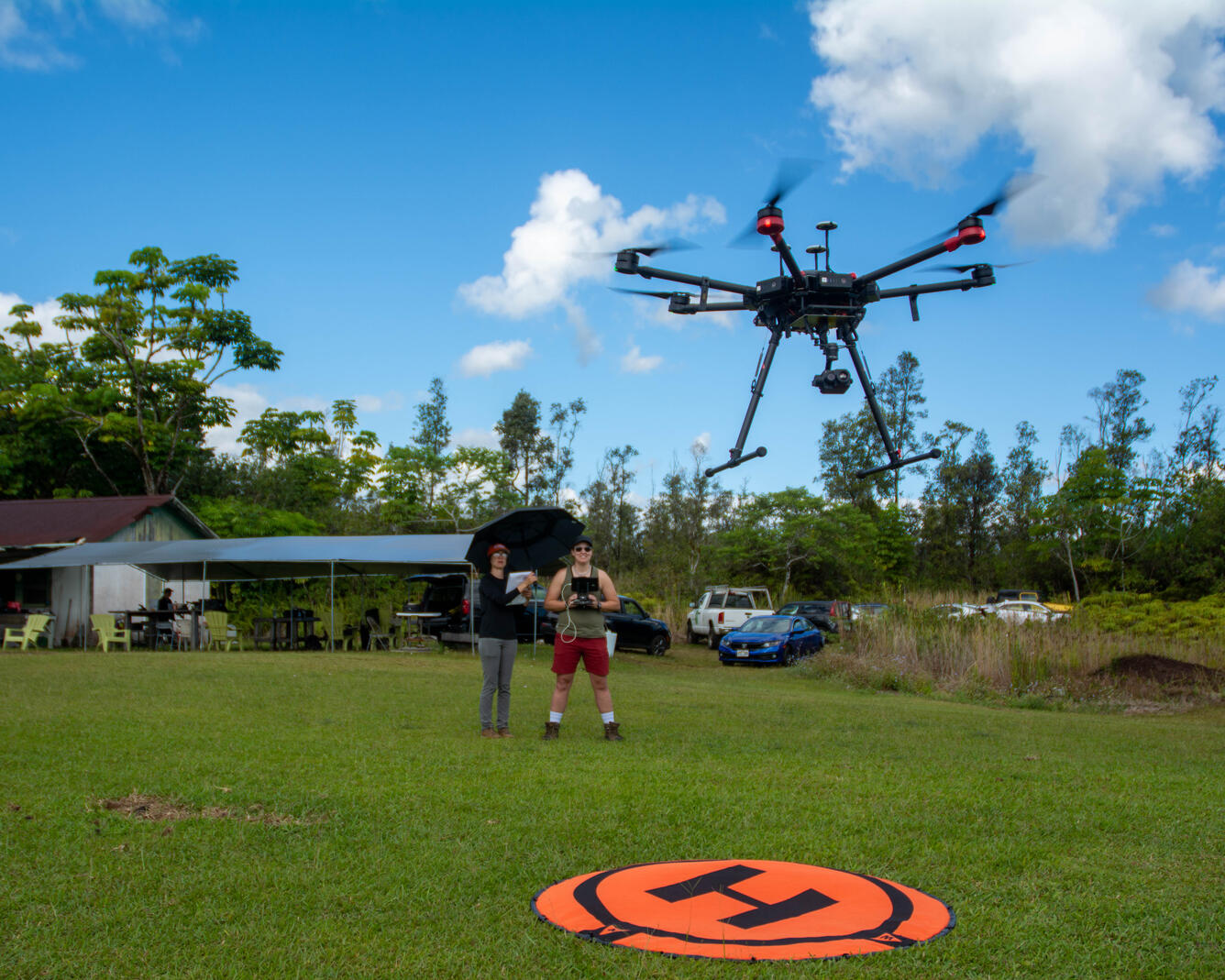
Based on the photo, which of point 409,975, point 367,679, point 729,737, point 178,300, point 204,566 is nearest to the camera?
point 409,975

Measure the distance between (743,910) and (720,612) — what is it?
923 inches

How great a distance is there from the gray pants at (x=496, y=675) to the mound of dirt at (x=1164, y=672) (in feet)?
37.3

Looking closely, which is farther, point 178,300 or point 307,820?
point 178,300

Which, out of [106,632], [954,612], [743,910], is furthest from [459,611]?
[743,910]

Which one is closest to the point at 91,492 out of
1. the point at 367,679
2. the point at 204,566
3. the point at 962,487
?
the point at 204,566

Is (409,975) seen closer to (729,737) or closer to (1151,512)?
(729,737)

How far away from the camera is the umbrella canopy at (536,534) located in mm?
14820

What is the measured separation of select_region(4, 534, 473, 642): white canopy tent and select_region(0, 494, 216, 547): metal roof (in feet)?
2.78

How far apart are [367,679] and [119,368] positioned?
79.1ft

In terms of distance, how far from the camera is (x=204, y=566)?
21.7m

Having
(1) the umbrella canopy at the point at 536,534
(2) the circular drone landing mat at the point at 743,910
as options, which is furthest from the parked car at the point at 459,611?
(2) the circular drone landing mat at the point at 743,910

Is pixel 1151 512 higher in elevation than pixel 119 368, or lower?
lower

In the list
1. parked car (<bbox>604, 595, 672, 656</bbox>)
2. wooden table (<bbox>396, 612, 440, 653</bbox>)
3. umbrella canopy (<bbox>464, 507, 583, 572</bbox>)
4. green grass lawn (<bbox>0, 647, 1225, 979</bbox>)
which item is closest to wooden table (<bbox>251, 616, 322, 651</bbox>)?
wooden table (<bbox>396, 612, 440, 653</bbox>)

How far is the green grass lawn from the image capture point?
3410 mm
